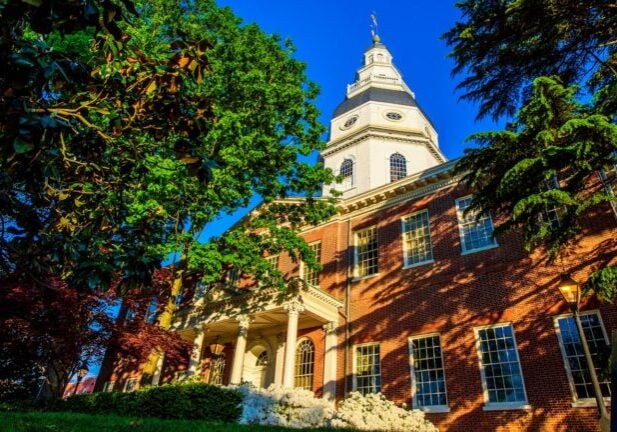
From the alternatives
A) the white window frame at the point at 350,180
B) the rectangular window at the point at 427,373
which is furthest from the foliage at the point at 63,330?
the white window frame at the point at 350,180

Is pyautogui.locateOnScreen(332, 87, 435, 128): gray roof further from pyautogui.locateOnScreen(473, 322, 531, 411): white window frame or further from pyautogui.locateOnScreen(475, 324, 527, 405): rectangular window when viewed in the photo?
pyautogui.locateOnScreen(475, 324, 527, 405): rectangular window

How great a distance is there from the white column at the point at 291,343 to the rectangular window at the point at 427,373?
429cm

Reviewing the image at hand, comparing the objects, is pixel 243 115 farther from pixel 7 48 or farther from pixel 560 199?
pixel 7 48

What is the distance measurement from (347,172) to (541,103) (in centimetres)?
1686

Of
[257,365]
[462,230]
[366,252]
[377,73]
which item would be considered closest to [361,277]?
[366,252]

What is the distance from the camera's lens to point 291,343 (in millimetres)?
15312

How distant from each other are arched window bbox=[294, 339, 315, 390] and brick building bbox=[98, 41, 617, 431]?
2.2 inches

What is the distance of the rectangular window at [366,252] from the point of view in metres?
17.9

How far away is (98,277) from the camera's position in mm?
3385

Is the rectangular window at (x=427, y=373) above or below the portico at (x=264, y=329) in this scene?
below

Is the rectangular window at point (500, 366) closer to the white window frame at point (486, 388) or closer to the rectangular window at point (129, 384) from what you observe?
the white window frame at point (486, 388)

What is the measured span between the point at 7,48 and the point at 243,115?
38.9 ft

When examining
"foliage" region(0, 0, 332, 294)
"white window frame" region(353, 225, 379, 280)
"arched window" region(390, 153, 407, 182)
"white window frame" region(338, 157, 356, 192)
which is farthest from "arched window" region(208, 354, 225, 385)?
"arched window" region(390, 153, 407, 182)

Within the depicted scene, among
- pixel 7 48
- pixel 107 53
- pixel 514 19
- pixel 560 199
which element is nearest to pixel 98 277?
pixel 7 48
